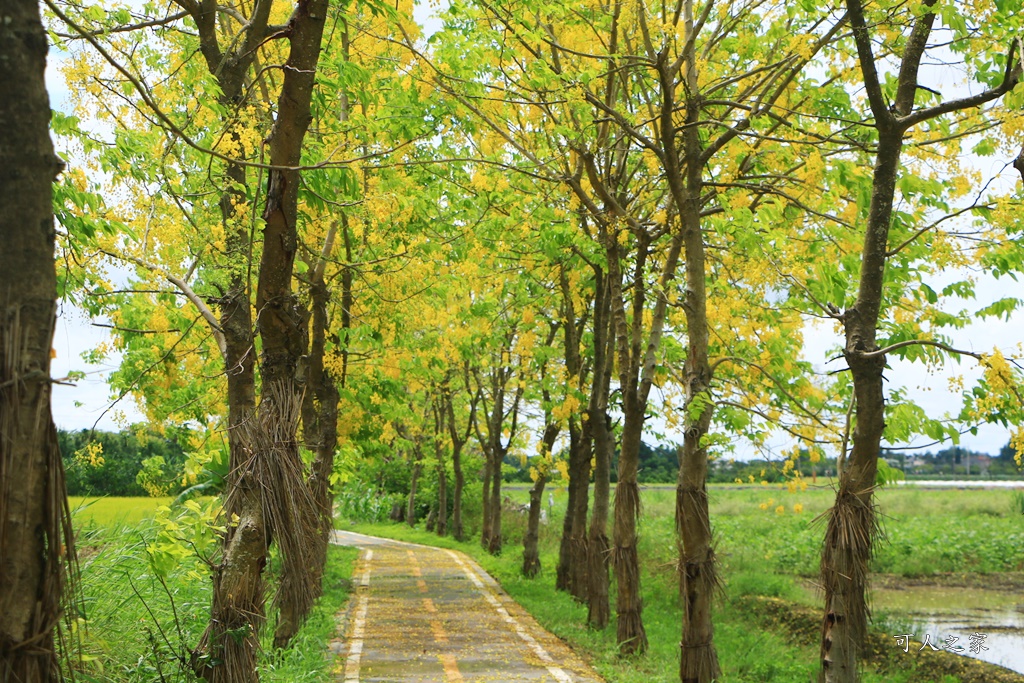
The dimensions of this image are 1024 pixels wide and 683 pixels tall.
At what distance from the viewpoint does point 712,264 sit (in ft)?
52.3

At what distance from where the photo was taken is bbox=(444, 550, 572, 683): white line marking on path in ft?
35.7

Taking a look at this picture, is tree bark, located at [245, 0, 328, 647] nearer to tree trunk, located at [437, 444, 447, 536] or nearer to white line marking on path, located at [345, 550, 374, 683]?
white line marking on path, located at [345, 550, 374, 683]

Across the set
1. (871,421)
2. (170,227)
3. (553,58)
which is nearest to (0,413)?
(170,227)

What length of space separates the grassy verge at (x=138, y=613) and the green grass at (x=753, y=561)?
375cm

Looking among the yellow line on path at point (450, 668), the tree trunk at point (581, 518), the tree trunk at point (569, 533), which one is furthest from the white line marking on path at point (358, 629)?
the tree trunk at point (569, 533)

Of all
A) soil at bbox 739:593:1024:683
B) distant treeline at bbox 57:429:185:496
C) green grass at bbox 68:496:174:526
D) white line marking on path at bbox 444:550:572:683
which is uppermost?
distant treeline at bbox 57:429:185:496

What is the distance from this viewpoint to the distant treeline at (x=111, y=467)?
761 centimetres

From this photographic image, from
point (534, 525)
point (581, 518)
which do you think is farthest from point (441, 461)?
point (581, 518)

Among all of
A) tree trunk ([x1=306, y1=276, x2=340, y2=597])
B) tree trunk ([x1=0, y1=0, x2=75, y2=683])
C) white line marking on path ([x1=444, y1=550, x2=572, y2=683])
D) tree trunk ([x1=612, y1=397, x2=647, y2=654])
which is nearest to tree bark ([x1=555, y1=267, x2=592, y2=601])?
white line marking on path ([x1=444, y1=550, x2=572, y2=683])

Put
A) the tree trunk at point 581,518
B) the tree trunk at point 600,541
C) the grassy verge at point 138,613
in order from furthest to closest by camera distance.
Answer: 1. the tree trunk at point 581,518
2. the tree trunk at point 600,541
3. the grassy verge at point 138,613

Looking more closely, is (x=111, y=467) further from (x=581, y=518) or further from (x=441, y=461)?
(x=441, y=461)

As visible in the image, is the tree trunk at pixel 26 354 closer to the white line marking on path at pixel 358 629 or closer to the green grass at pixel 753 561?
the green grass at pixel 753 561

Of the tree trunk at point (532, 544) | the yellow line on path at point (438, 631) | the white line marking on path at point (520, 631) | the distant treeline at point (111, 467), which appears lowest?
the yellow line on path at point (438, 631)

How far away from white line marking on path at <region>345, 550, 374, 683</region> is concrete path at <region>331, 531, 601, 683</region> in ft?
0.04
